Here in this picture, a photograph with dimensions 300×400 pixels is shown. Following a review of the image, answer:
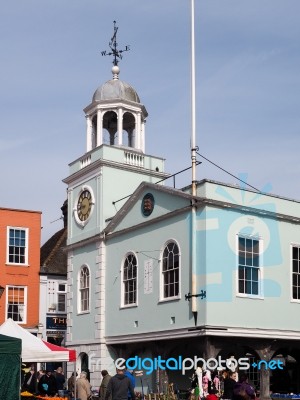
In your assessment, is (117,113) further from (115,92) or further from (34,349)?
(34,349)

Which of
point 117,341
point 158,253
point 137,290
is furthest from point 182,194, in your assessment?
point 117,341

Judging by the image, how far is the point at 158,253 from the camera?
29891 mm

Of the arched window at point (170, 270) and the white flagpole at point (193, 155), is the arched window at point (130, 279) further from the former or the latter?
the white flagpole at point (193, 155)

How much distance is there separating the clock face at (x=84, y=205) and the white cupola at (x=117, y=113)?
216 centimetres

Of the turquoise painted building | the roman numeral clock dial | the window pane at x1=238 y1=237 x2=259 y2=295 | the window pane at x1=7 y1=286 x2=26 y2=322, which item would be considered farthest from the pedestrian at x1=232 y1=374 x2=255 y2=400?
the window pane at x1=7 y1=286 x2=26 y2=322

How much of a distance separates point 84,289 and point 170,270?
6.99 meters

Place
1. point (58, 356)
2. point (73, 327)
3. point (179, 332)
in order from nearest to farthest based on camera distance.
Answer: point (58, 356), point (179, 332), point (73, 327)

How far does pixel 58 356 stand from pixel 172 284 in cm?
777

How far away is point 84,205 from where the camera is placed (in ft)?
117

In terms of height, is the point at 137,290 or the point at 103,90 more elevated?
the point at 103,90

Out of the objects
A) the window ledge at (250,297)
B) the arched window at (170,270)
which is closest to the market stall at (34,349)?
the arched window at (170,270)

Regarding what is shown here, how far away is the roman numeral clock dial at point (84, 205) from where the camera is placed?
35.0 meters

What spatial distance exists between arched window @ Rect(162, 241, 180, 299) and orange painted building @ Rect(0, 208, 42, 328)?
14567 millimetres

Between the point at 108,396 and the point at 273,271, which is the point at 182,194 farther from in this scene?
the point at 108,396
